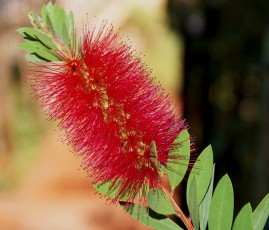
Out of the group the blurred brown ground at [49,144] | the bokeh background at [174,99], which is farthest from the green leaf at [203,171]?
the blurred brown ground at [49,144]

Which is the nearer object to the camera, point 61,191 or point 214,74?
point 214,74

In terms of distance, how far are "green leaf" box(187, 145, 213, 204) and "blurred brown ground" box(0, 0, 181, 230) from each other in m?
Answer: 4.48

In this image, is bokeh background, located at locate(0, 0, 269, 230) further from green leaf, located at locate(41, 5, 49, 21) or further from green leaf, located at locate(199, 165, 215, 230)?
green leaf, located at locate(41, 5, 49, 21)

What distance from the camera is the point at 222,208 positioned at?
75cm

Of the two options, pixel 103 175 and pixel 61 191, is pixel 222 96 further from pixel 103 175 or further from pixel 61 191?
pixel 103 175

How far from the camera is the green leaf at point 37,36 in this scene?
0.71m

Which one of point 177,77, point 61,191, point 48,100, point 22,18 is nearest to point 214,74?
point 177,77

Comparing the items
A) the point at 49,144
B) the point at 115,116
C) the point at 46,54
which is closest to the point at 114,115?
the point at 115,116

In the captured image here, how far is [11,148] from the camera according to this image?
7508 mm

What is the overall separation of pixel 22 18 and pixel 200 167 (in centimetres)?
671

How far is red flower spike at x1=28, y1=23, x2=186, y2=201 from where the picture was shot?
763mm

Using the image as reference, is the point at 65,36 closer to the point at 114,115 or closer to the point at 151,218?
the point at 114,115

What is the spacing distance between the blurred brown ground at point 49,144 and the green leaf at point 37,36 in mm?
4496

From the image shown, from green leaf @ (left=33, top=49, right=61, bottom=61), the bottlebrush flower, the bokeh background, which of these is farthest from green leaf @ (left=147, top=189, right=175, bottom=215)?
the bokeh background
